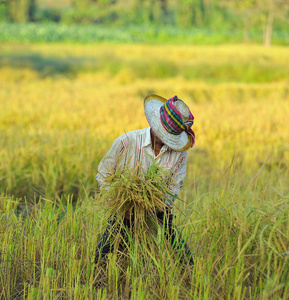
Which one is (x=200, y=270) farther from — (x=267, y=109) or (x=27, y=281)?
(x=267, y=109)

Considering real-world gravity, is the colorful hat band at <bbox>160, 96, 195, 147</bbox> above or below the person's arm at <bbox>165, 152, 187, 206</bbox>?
above

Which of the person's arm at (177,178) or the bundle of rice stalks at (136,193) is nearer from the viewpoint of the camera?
the bundle of rice stalks at (136,193)

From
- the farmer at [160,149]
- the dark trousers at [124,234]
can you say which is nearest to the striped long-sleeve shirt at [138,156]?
the farmer at [160,149]

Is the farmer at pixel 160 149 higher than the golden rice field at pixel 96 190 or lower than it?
higher

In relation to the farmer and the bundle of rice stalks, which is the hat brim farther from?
the bundle of rice stalks

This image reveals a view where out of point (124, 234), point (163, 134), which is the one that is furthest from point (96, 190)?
point (163, 134)

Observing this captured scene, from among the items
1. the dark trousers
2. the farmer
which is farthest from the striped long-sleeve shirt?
the dark trousers

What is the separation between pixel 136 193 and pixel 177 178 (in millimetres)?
311

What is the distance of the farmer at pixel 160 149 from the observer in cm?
220

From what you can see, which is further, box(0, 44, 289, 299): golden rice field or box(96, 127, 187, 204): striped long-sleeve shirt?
box(96, 127, 187, 204): striped long-sleeve shirt

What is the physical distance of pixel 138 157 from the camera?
2322 mm

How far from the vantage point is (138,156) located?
7.61ft

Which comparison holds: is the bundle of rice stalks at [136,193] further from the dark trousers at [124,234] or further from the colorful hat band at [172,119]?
the colorful hat band at [172,119]

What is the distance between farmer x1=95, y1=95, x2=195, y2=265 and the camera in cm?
220
